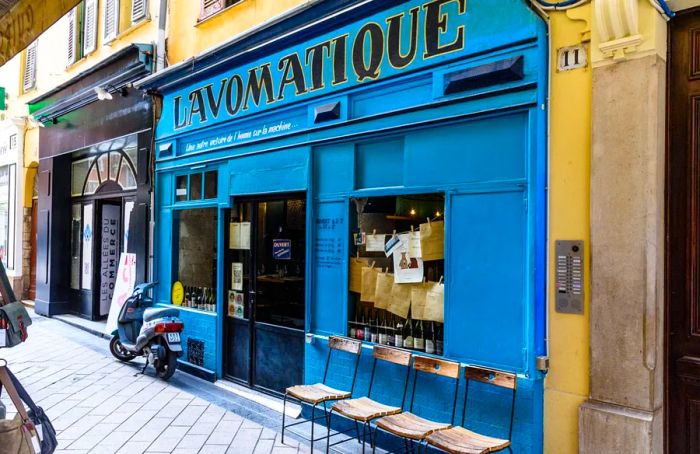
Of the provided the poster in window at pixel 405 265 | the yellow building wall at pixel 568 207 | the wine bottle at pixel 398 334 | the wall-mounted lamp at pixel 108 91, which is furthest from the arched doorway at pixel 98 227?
the yellow building wall at pixel 568 207

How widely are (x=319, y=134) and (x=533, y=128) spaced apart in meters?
2.39

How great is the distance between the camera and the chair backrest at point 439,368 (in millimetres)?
4328

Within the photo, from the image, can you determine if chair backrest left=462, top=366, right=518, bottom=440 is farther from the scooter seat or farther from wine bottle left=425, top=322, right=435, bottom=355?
the scooter seat

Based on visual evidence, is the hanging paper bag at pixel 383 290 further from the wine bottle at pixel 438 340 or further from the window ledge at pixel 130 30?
the window ledge at pixel 130 30

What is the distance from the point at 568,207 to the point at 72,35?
11364mm

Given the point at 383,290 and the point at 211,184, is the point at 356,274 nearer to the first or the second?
the point at 383,290

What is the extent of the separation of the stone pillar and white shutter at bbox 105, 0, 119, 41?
887 cm

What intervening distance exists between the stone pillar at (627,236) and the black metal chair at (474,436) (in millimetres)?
502

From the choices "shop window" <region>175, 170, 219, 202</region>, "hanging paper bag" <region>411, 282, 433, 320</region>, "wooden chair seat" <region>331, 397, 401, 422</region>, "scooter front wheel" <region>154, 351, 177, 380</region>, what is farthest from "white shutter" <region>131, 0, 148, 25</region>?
"wooden chair seat" <region>331, 397, 401, 422</region>

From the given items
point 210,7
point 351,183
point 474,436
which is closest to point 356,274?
point 351,183

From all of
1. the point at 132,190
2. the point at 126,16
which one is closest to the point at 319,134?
the point at 132,190

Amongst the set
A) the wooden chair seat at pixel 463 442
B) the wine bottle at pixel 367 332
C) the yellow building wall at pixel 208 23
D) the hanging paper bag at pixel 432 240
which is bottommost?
the wooden chair seat at pixel 463 442

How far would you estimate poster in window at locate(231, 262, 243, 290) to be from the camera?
6.92 meters

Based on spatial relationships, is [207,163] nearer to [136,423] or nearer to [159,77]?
[159,77]
